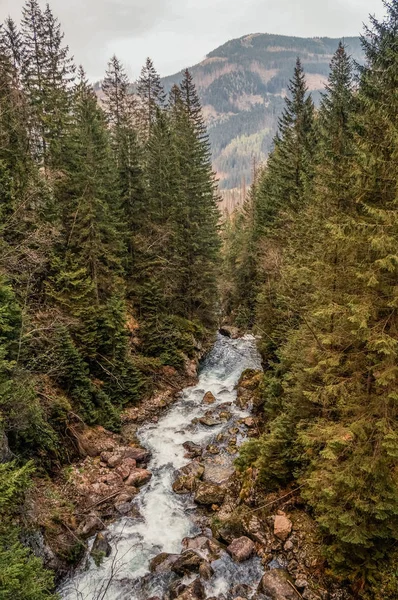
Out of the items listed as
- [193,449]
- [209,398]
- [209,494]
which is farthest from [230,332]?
[209,494]

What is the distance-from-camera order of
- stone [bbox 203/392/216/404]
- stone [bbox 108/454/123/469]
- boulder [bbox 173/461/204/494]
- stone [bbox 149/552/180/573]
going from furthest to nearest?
stone [bbox 203/392/216/404]
stone [bbox 108/454/123/469]
boulder [bbox 173/461/204/494]
stone [bbox 149/552/180/573]

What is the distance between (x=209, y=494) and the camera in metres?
13.5

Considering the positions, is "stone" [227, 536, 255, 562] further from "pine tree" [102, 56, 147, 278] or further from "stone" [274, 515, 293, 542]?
"pine tree" [102, 56, 147, 278]

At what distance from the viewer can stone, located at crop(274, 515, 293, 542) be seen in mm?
Answer: 10430

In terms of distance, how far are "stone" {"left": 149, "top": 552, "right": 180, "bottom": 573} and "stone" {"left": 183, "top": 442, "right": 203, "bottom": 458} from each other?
218 inches

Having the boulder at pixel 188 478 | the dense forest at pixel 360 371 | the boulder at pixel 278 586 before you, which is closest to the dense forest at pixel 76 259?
the boulder at pixel 188 478

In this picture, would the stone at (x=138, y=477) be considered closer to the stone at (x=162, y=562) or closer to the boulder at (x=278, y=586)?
the stone at (x=162, y=562)

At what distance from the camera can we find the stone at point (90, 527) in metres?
11.8

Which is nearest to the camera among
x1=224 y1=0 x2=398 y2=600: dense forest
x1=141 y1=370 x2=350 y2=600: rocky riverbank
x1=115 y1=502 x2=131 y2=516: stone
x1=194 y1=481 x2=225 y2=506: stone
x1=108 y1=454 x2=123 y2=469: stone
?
x1=224 y1=0 x2=398 y2=600: dense forest

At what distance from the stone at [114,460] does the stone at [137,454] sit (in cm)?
36

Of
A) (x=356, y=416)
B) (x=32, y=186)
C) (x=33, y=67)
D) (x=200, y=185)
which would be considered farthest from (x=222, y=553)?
(x=33, y=67)

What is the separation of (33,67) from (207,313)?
68.9 feet

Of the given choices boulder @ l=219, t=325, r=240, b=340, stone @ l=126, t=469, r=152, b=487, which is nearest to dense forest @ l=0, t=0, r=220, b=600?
stone @ l=126, t=469, r=152, b=487

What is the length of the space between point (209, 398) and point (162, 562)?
11.6 meters
